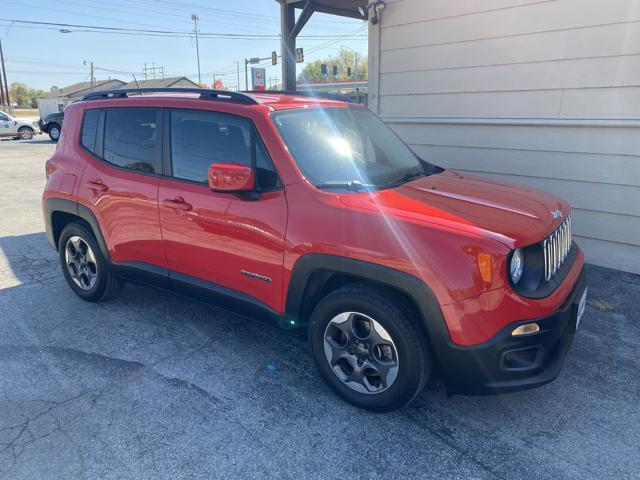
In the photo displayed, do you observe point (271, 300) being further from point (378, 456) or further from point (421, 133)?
point (421, 133)

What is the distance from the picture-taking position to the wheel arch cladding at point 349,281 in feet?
7.97

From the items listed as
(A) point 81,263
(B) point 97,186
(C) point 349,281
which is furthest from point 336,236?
(A) point 81,263

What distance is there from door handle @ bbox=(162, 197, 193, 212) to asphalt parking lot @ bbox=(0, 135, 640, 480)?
1.06 m

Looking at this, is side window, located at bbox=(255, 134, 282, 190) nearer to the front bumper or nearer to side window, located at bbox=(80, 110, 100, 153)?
the front bumper

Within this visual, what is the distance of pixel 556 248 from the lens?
9.36ft

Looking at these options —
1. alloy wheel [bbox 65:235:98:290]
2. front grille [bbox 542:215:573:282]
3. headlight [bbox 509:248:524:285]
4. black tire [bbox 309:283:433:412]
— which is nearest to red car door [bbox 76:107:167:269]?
alloy wheel [bbox 65:235:98:290]

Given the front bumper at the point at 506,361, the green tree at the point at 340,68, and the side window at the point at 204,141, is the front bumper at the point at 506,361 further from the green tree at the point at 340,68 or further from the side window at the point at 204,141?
the green tree at the point at 340,68

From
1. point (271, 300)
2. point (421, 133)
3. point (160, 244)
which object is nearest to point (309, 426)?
point (271, 300)

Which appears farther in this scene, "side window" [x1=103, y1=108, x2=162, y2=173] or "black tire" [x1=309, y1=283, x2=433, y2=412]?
"side window" [x1=103, y1=108, x2=162, y2=173]

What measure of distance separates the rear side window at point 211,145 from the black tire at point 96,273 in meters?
1.26

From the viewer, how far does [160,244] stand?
357 cm

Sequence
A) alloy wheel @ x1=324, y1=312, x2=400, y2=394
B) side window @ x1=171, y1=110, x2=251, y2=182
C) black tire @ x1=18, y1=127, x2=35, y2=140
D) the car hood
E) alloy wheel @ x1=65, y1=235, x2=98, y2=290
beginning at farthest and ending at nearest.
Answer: black tire @ x1=18, y1=127, x2=35, y2=140
alloy wheel @ x1=65, y1=235, x2=98, y2=290
side window @ x1=171, y1=110, x2=251, y2=182
alloy wheel @ x1=324, y1=312, x2=400, y2=394
the car hood

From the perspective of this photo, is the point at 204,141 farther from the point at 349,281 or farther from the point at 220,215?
the point at 349,281

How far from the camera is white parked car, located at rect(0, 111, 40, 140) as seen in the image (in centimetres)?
2422
